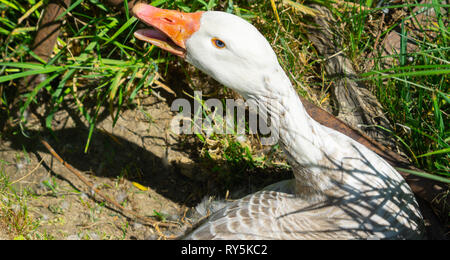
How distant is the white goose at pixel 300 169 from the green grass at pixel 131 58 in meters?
0.68

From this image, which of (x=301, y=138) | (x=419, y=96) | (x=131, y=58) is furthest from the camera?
(x=131, y=58)

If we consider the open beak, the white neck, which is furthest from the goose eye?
the white neck

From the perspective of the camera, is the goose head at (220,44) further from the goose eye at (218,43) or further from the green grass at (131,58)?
the green grass at (131,58)

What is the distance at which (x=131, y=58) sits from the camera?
2789 mm

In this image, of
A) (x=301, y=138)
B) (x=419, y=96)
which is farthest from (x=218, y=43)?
(x=419, y=96)

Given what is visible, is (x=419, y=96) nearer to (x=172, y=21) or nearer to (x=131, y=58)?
(x=172, y=21)

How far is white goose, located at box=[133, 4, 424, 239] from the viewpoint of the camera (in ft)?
5.89
